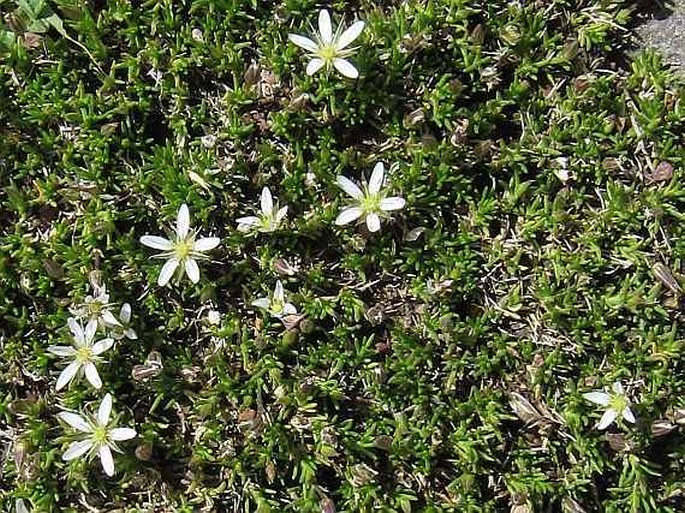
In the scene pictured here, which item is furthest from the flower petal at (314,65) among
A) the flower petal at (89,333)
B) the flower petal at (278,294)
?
the flower petal at (89,333)

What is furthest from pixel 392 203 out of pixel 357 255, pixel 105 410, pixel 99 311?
pixel 105 410

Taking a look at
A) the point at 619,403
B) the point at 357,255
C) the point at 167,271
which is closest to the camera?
the point at 619,403

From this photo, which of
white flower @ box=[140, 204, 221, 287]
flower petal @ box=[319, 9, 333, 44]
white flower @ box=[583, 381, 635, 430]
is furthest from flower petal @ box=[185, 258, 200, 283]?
white flower @ box=[583, 381, 635, 430]

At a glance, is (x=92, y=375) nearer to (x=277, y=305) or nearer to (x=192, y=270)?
(x=192, y=270)

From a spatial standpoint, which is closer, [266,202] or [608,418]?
[608,418]

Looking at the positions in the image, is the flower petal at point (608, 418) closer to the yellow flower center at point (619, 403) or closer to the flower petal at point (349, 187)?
the yellow flower center at point (619, 403)

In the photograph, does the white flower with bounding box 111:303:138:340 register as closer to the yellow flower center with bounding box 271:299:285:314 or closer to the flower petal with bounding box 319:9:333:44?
the yellow flower center with bounding box 271:299:285:314

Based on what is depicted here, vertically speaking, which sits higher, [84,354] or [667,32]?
[667,32]
